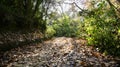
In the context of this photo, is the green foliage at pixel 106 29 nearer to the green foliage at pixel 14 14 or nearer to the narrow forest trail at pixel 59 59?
the narrow forest trail at pixel 59 59

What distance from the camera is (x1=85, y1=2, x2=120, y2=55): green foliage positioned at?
1034 centimetres

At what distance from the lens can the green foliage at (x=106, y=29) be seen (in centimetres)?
1034

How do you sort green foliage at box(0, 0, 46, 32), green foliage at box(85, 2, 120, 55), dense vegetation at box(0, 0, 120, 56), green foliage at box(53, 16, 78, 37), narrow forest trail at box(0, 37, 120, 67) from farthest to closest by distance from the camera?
green foliage at box(53, 16, 78, 37), green foliage at box(0, 0, 46, 32), dense vegetation at box(0, 0, 120, 56), green foliage at box(85, 2, 120, 55), narrow forest trail at box(0, 37, 120, 67)

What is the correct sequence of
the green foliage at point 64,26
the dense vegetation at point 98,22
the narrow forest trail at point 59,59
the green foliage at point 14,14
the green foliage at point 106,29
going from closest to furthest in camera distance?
the narrow forest trail at point 59,59 → the green foliage at point 106,29 → the dense vegetation at point 98,22 → the green foliage at point 14,14 → the green foliage at point 64,26

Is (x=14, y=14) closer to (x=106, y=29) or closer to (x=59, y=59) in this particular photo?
(x=106, y=29)

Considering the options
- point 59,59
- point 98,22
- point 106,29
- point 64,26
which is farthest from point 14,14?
point 64,26

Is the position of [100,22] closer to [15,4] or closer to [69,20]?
[15,4]

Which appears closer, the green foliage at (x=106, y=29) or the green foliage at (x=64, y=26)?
the green foliage at (x=106, y=29)

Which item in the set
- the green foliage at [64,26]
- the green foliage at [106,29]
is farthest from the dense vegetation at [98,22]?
the green foliage at [64,26]

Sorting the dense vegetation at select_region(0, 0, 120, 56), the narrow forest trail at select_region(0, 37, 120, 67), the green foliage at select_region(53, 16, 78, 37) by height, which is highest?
the dense vegetation at select_region(0, 0, 120, 56)

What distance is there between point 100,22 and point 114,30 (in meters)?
1.20

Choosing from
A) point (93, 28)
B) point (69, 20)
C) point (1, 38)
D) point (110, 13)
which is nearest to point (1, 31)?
point (1, 38)

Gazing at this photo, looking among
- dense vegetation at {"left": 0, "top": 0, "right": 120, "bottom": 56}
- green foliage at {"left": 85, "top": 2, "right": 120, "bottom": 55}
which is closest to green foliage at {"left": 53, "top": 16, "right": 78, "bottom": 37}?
dense vegetation at {"left": 0, "top": 0, "right": 120, "bottom": 56}

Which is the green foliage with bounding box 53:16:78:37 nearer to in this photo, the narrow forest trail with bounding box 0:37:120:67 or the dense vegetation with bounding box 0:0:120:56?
the dense vegetation with bounding box 0:0:120:56
